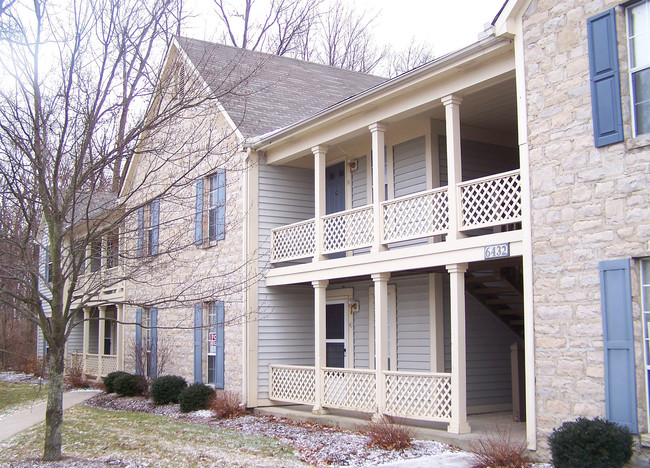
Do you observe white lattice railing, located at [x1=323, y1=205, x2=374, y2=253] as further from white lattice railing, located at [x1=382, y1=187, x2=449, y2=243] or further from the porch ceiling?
the porch ceiling

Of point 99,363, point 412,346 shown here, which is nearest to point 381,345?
point 412,346

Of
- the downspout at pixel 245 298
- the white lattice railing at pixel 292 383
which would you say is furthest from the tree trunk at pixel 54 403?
the downspout at pixel 245 298

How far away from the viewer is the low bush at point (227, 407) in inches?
599

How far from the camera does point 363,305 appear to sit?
52.4 feet

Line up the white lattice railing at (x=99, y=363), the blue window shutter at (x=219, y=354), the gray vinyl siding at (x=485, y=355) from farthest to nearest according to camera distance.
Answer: the white lattice railing at (x=99, y=363) → the blue window shutter at (x=219, y=354) → the gray vinyl siding at (x=485, y=355)

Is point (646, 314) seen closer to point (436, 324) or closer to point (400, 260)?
point (400, 260)

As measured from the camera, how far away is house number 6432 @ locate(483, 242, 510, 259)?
34.0 ft

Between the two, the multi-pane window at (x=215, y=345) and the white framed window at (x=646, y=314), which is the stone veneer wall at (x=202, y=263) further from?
the white framed window at (x=646, y=314)

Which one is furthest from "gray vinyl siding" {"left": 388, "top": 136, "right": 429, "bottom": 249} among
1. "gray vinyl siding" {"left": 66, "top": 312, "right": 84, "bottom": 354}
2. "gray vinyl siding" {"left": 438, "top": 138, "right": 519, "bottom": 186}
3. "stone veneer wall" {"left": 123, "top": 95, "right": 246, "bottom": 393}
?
"gray vinyl siding" {"left": 66, "top": 312, "right": 84, "bottom": 354}

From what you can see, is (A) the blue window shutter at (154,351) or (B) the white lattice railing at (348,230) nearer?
(B) the white lattice railing at (348,230)

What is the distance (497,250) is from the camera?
1053cm

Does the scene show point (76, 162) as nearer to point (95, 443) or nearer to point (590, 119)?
point (95, 443)

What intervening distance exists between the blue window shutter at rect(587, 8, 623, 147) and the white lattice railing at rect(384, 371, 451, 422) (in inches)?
175

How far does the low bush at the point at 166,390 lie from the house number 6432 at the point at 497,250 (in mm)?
9441
